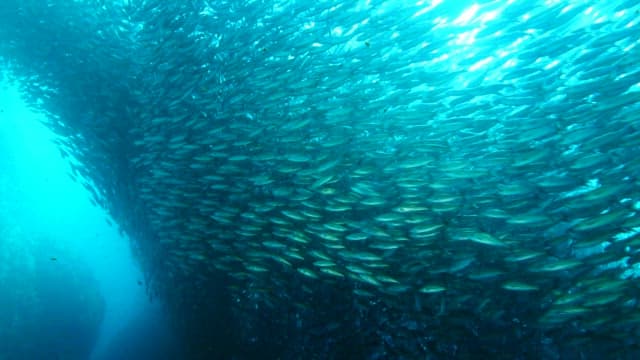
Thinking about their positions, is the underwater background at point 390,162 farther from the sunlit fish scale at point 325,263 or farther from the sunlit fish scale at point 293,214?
the sunlit fish scale at point 325,263

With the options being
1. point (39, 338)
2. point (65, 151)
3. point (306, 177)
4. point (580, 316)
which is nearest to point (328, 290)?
point (306, 177)

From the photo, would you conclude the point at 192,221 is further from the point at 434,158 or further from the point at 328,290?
the point at 434,158

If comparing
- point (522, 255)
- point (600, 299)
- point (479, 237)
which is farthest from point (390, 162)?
point (600, 299)

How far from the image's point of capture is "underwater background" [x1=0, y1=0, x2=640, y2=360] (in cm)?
659

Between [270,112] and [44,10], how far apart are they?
743 cm

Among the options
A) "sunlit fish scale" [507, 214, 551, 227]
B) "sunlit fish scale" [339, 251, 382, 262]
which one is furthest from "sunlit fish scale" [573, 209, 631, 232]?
"sunlit fish scale" [339, 251, 382, 262]

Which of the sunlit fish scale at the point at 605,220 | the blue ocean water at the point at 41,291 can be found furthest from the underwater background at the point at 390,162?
the blue ocean water at the point at 41,291

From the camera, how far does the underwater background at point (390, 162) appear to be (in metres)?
6.59

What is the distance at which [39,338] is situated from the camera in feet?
63.7

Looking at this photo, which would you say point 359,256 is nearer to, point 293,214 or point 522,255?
point 293,214

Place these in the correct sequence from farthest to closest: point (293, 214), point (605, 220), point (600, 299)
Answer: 1. point (293, 214)
2. point (600, 299)
3. point (605, 220)

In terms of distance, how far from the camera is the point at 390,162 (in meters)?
7.84

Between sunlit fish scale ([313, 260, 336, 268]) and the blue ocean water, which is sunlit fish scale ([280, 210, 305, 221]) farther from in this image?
the blue ocean water

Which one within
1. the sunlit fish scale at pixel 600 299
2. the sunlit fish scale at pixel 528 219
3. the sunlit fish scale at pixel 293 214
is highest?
the sunlit fish scale at pixel 293 214
